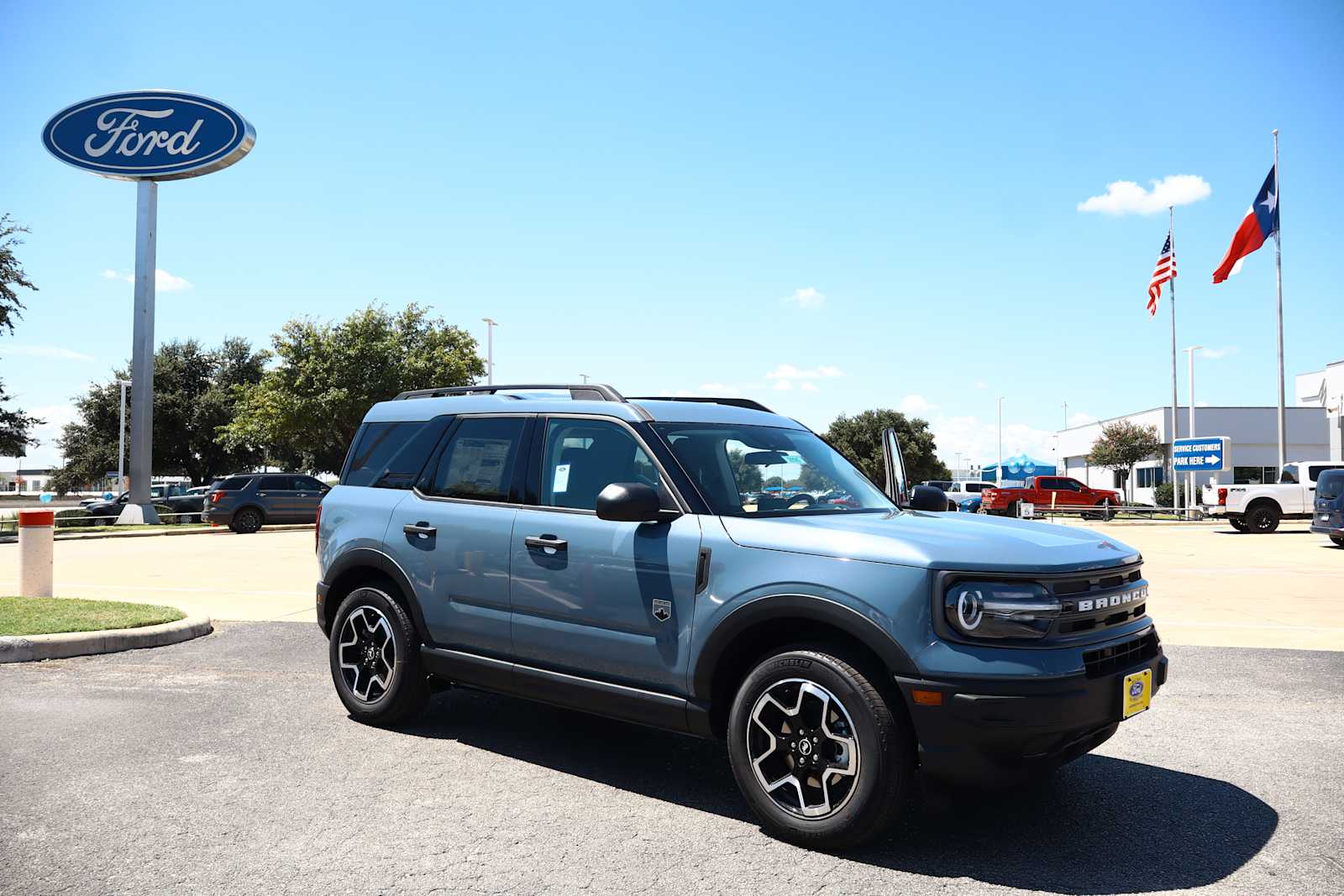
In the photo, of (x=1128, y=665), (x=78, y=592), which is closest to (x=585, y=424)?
(x=1128, y=665)

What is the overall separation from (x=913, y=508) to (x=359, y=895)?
3513mm

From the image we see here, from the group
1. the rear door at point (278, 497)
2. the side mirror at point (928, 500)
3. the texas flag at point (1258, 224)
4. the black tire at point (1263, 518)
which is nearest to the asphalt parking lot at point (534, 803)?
the side mirror at point (928, 500)

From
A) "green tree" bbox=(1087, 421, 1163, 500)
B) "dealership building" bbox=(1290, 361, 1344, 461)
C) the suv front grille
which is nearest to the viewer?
the suv front grille

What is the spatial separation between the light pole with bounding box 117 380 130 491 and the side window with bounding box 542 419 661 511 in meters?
51.6

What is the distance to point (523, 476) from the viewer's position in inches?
205

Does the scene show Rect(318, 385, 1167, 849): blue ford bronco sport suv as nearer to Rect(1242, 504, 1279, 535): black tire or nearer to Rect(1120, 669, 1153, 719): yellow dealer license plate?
Rect(1120, 669, 1153, 719): yellow dealer license plate

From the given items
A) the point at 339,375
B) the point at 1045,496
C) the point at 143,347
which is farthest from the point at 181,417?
the point at 1045,496

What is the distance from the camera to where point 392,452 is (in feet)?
19.9

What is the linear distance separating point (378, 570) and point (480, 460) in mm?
1059

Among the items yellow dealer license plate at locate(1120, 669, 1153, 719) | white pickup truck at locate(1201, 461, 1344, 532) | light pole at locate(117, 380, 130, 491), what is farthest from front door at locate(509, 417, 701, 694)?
light pole at locate(117, 380, 130, 491)

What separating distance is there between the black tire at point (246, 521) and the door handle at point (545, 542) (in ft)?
83.9

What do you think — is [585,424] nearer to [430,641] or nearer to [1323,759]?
[430,641]

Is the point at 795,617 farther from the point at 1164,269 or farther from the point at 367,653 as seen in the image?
the point at 1164,269

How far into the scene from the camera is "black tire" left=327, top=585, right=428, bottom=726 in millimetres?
5605
